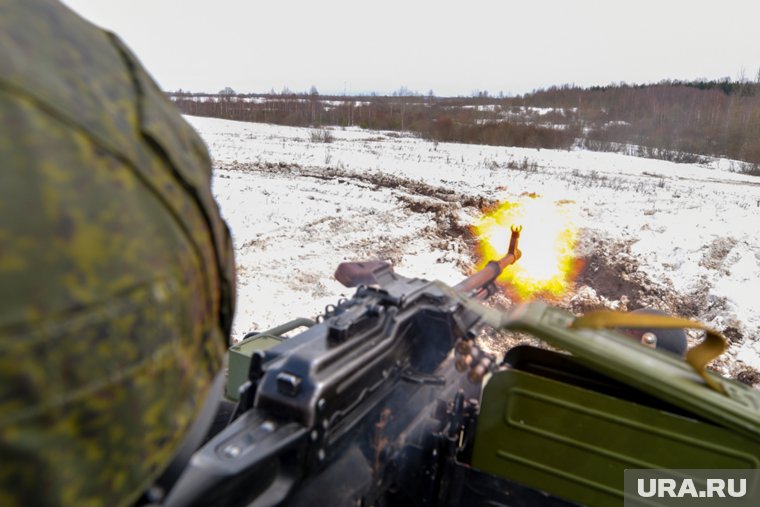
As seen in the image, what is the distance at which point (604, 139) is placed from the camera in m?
43.5

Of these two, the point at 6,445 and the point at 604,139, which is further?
the point at 604,139

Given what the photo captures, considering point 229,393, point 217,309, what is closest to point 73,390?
point 217,309

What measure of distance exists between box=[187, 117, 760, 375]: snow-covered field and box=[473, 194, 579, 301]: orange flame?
0.31 m

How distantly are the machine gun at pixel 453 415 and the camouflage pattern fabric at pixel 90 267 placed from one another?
1.79 ft

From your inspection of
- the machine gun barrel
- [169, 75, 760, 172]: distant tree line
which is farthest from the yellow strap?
[169, 75, 760, 172]: distant tree line

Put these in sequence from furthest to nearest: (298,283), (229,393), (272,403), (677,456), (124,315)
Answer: (298,283) < (229,393) < (677,456) < (272,403) < (124,315)

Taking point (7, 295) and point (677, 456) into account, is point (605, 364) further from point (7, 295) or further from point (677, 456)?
point (7, 295)

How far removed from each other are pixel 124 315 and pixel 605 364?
1534 mm

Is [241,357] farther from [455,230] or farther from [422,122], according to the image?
[422,122]

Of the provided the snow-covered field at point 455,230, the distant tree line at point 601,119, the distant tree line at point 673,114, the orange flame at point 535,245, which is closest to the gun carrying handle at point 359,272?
the snow-covered field at point 455,230

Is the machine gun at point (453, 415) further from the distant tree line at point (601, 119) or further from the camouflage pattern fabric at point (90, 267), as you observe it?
the distant tree line at point (601, 119)

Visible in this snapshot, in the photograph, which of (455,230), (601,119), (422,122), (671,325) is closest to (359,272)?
(671,325)

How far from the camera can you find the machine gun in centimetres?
157

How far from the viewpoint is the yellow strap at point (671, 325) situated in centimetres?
A: 154
